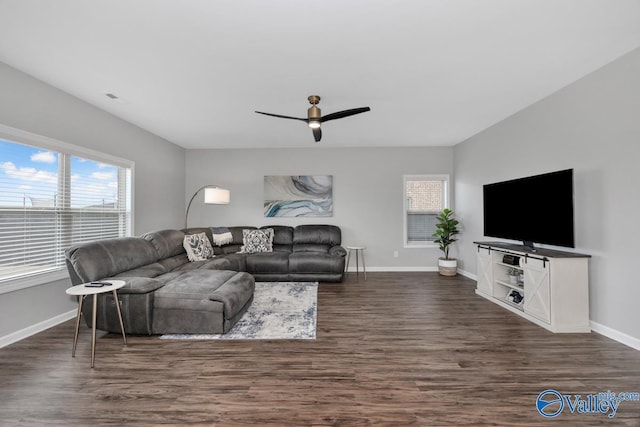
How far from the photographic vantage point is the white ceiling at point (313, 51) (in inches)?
72.5

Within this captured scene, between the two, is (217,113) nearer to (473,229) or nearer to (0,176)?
(0,176)

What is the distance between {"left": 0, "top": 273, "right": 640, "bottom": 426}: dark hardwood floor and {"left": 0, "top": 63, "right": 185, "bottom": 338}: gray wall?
324 millimetres

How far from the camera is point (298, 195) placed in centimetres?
576

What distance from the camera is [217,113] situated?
376cm

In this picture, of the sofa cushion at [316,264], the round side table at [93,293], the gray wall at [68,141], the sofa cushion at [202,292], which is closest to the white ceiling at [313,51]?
the gray wall at [68,141]

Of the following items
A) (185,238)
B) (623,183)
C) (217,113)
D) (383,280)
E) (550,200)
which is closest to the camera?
(623,183)

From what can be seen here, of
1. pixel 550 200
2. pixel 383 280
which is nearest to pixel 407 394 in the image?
pixel 550 200

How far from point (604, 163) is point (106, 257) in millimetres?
5358

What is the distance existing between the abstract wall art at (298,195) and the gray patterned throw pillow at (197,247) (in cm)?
153

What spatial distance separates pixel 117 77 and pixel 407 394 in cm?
396

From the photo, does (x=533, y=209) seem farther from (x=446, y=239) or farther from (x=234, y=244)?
(x=234, y=244)

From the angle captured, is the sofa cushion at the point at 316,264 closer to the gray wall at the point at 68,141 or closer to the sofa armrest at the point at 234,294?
the sofa armrest at the point at 234,294

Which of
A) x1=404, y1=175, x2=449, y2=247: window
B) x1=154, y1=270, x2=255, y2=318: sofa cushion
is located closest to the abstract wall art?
x1=404, y1=175, x2=449, y2=247: window

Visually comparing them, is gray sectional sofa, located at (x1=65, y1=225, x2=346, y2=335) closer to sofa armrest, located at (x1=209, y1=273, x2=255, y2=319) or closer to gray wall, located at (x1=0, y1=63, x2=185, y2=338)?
sofa armrest, located at (x1=209, y1=273, x2=255, y2=319)
